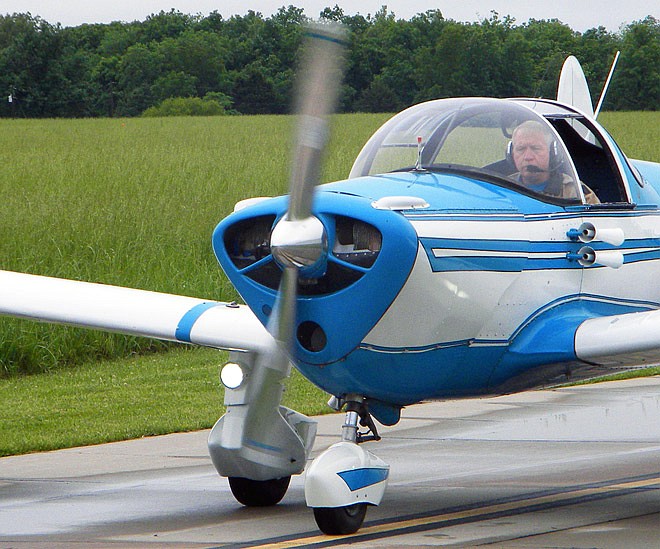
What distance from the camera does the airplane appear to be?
17.9ft

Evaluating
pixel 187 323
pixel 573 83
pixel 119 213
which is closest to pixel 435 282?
pixel 187 323

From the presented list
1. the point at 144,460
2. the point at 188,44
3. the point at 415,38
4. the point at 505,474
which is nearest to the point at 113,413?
the point at 144,460

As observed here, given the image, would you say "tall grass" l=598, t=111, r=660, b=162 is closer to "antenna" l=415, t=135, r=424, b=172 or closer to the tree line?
the tree line

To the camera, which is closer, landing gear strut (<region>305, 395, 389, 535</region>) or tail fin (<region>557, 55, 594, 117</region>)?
landing gear strut (<region>305, 395, 389, 535</region>)

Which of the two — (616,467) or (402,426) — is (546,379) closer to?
(616,467)

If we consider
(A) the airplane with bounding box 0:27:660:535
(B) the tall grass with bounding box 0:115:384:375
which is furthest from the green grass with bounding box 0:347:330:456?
(A) the airplane with bounding box 0:27:660:535

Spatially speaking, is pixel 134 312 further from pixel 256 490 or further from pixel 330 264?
pixel 330 264

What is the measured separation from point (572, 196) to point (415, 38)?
20.7m

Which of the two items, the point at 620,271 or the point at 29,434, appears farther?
the point at 29,434

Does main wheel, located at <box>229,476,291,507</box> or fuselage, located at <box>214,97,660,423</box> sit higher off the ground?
fuselage, located at <box>214,97,660,423</box>

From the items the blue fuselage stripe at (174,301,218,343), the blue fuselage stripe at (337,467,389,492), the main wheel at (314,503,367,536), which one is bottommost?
the main wheel at (314,503,367,536)

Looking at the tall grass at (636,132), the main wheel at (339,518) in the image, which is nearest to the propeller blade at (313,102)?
the main wheel at (339,518)

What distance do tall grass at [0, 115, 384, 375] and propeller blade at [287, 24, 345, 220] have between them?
13 cm

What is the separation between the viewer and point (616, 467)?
8047mm
